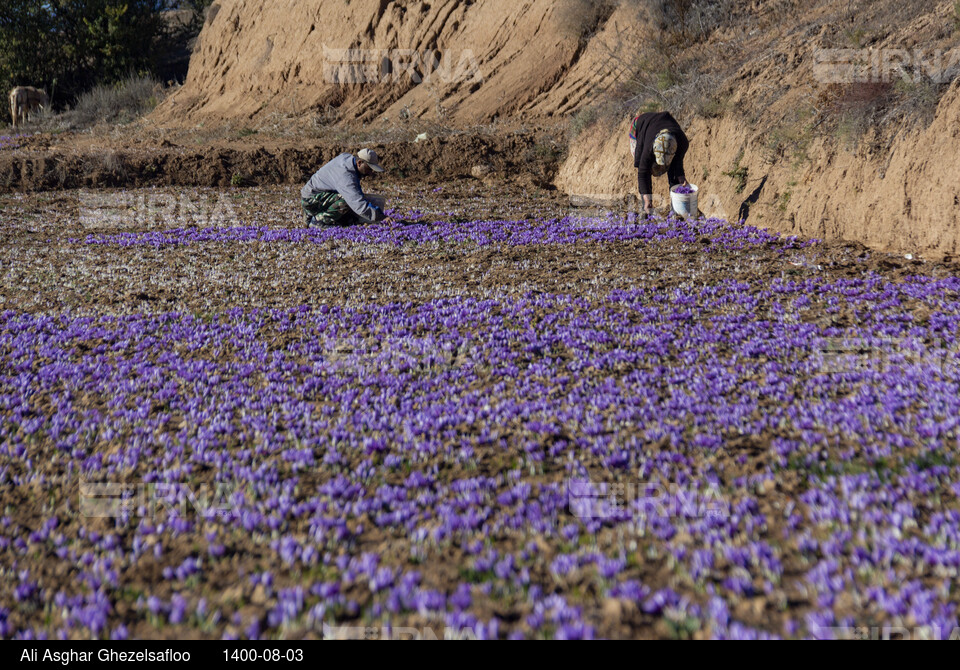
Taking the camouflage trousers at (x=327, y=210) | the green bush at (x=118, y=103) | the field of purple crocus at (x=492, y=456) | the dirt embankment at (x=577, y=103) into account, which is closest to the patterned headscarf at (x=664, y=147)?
the dirt embankment at (x=577, y=103)

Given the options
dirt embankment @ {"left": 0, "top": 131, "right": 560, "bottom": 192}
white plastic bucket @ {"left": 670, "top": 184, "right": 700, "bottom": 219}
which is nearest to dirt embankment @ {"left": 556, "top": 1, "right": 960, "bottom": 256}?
white plastic bucket @ {"left": 670, "top": 184, "right": 700, "bottom": 219}

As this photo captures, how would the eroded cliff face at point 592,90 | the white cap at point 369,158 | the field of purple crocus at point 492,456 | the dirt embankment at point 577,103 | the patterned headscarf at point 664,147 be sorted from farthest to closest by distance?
the patterned headscarf at point 664,147 → the white cap at point 369,158 → the dirt embankment at point 577,103 → the eroded cliff face at point 592,90 → the field of purple crocus at point 492,456

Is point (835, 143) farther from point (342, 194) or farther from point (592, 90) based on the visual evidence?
point (592, 90)

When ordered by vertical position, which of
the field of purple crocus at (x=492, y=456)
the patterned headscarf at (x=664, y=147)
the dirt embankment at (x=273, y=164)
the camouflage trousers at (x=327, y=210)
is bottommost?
the field of purple crocus at (x=492, y=456)

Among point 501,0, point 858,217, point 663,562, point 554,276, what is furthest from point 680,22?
point 663,562

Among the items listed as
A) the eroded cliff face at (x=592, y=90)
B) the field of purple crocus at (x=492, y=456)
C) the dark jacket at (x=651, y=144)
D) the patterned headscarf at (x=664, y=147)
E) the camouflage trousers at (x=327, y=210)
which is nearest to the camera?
the field of purple crocus at (x=492, y=456)

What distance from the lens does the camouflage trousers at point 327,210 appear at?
10680 mm

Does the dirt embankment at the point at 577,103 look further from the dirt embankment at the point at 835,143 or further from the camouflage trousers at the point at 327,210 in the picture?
the camouflage trousers at the point at 327,210

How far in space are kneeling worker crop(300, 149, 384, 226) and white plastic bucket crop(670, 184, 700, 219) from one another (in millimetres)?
4603

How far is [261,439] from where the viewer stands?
3807 millimetres

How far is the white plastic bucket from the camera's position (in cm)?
991

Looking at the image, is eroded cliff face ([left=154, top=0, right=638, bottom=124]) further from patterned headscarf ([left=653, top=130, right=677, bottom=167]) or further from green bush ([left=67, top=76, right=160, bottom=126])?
patterned headscarf ([left=653, top=130, right=677, bottom=167])

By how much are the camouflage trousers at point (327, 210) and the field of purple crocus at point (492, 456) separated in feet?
12.3

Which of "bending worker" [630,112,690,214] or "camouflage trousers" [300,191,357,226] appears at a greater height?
"bending worker" [630,112,690,214]
